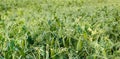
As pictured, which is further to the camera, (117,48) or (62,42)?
(117,48)

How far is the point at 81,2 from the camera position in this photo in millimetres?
12984

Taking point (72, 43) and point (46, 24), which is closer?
point (72, 43)

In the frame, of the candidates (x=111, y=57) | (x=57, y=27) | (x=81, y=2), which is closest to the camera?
(x=111, y=57)

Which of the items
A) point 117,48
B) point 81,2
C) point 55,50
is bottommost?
point 81,2

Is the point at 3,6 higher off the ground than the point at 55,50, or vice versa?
A: the point at 55,50

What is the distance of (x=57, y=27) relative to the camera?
2.94 meters

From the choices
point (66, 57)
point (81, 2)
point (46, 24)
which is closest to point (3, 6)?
point (81, 2)

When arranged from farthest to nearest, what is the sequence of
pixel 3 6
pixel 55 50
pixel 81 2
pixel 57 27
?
1. pixel 81 2
2. pixel 3 6
3. pixel 57 27
4. pixel 55 50

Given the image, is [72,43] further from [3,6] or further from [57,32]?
[3,6]

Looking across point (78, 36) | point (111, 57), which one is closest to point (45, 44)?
point (78, 36)

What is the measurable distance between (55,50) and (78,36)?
0.42 metres

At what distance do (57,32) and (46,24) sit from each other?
329 mm

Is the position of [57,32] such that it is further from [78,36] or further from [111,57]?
[111,57]

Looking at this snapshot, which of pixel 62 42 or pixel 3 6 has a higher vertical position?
pixel 62 42
